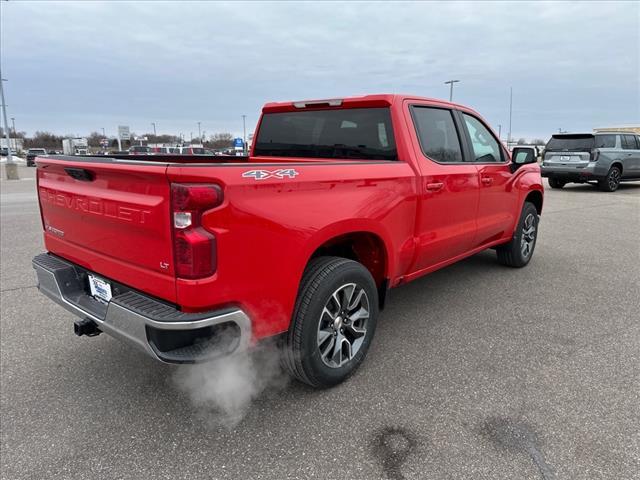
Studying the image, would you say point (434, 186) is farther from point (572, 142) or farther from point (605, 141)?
point (605, 141)

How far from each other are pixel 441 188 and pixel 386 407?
70.1 inches

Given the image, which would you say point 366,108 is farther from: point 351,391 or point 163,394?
point 163,394

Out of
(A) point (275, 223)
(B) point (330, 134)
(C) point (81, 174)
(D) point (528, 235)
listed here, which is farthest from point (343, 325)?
(D) point (528, 235)

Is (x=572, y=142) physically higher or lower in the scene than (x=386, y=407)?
higher

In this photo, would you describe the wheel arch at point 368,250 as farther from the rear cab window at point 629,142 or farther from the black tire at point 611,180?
the rear cab window at point 629,142

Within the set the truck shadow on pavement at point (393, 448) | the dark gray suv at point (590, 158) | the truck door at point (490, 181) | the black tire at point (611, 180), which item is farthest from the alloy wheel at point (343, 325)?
the black tire at point (611, 180)

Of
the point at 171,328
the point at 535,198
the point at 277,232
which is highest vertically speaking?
the point at 277,232

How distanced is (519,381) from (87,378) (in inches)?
114

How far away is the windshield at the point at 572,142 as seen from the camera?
45.7ft

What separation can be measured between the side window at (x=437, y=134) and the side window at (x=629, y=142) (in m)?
14.0

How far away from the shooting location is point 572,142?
555 inches

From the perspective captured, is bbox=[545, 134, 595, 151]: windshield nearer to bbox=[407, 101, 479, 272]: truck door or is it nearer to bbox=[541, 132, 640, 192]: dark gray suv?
bbox=[541, 132, 640, 192]: dark gray suv

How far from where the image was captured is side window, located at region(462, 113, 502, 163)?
4.31m

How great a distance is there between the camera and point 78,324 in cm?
263
